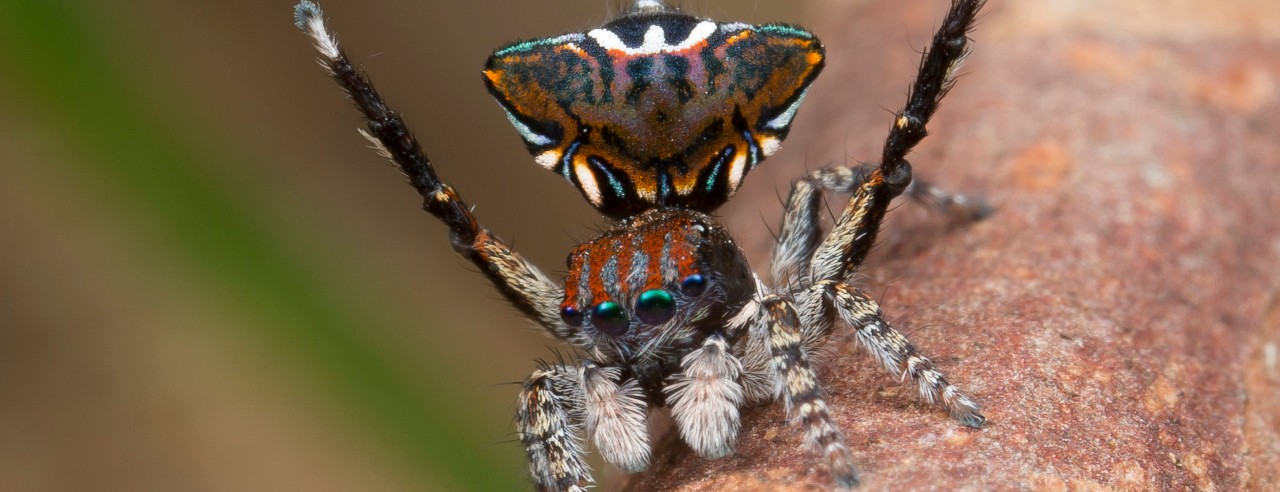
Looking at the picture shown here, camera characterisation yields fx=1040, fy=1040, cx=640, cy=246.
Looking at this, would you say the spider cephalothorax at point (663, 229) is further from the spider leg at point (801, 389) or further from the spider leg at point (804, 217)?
the spider leg at point (804, 217)

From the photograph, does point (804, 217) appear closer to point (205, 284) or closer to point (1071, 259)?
point (1071, 259)

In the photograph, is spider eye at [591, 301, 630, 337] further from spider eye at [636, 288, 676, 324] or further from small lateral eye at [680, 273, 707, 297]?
small lateral eye at [680, 273, 707, 297]

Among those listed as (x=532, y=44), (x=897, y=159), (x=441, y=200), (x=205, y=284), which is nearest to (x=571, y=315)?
(x=441, y=200)

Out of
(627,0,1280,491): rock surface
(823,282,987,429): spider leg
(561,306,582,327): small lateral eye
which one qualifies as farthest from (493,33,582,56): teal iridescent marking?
(627,0,1280,491): rock surface

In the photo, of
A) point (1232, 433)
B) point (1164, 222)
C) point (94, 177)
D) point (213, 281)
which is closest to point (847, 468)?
point (1232, 433)

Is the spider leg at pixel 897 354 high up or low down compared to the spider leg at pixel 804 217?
down

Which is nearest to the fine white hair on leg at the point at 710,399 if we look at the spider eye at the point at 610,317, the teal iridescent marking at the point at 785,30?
the spider eye at the point at 610,317
